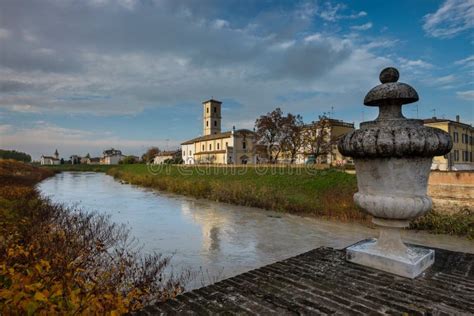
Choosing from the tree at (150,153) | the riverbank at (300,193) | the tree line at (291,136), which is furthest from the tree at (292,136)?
the tree at (150,153)

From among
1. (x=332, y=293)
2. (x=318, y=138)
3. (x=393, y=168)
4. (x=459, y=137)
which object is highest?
(x=459, y=137)

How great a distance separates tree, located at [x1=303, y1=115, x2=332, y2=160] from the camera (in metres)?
27.9

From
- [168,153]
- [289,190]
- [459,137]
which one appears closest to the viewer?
[289,190]

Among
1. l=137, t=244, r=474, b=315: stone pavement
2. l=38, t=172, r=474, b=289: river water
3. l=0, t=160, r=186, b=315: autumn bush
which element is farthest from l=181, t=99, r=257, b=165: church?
l=137, t=244, r=474, b=315: stone pavement

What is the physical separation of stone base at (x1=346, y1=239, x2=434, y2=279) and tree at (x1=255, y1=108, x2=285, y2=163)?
87.1ft

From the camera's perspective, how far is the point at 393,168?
3.40 metres

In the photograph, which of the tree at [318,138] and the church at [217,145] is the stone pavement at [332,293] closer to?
the tree at [318,138]

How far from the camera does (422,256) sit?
350 cm

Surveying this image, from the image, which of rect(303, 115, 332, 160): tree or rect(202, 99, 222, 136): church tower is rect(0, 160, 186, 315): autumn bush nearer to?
rect(303, 115, 332, 160): tree

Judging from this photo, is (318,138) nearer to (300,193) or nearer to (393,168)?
(300,193)

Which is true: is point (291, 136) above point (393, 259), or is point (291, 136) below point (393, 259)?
above

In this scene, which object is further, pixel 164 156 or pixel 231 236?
pixel 164 156

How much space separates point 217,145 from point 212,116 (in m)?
11.9

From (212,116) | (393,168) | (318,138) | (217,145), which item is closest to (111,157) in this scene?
(212,116)
